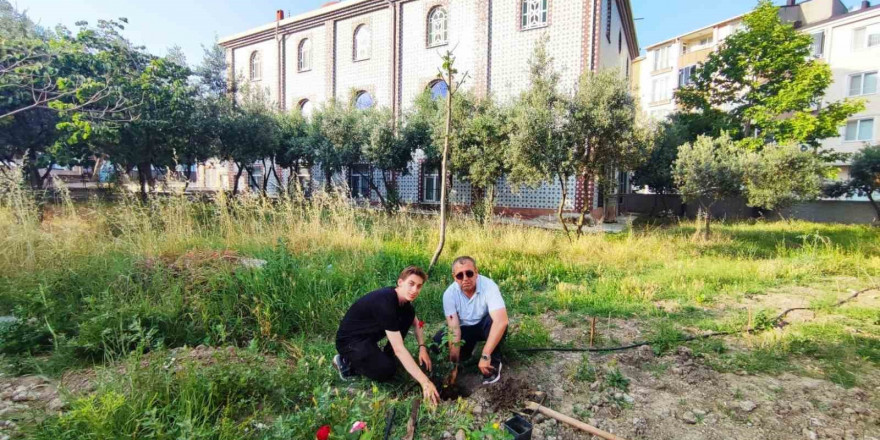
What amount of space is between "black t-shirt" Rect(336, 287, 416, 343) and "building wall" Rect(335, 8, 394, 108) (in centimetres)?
1611

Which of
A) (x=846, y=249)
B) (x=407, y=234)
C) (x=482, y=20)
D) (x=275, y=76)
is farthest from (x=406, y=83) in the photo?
(x=846, y=249)

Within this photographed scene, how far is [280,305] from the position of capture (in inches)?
161

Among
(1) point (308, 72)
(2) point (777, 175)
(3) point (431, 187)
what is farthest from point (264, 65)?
(2) point (777, 175)

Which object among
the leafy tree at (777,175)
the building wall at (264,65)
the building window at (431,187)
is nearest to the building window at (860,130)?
the leafy tree at (777,175)

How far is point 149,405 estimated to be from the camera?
7.20 ft

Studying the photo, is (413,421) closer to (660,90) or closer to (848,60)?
(848,60)

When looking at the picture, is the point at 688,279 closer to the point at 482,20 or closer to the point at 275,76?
the point at 482,20

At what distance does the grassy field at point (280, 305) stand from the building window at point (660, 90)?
31590 mm

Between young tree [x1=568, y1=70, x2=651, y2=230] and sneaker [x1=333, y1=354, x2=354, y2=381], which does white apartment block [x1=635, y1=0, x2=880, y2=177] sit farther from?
sneaker [x1=333, y1=354, x2=354, y2=381]

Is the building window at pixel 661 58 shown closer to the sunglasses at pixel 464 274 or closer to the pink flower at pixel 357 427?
the sunglasses at pixel 464 274

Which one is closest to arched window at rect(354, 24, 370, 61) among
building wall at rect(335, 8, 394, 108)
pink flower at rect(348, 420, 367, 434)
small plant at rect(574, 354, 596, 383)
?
building wall at rect(335, 8, 394, 108)

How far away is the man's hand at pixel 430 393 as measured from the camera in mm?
2627

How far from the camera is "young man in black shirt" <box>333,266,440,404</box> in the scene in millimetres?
2902

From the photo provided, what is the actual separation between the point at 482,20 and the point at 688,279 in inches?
530
